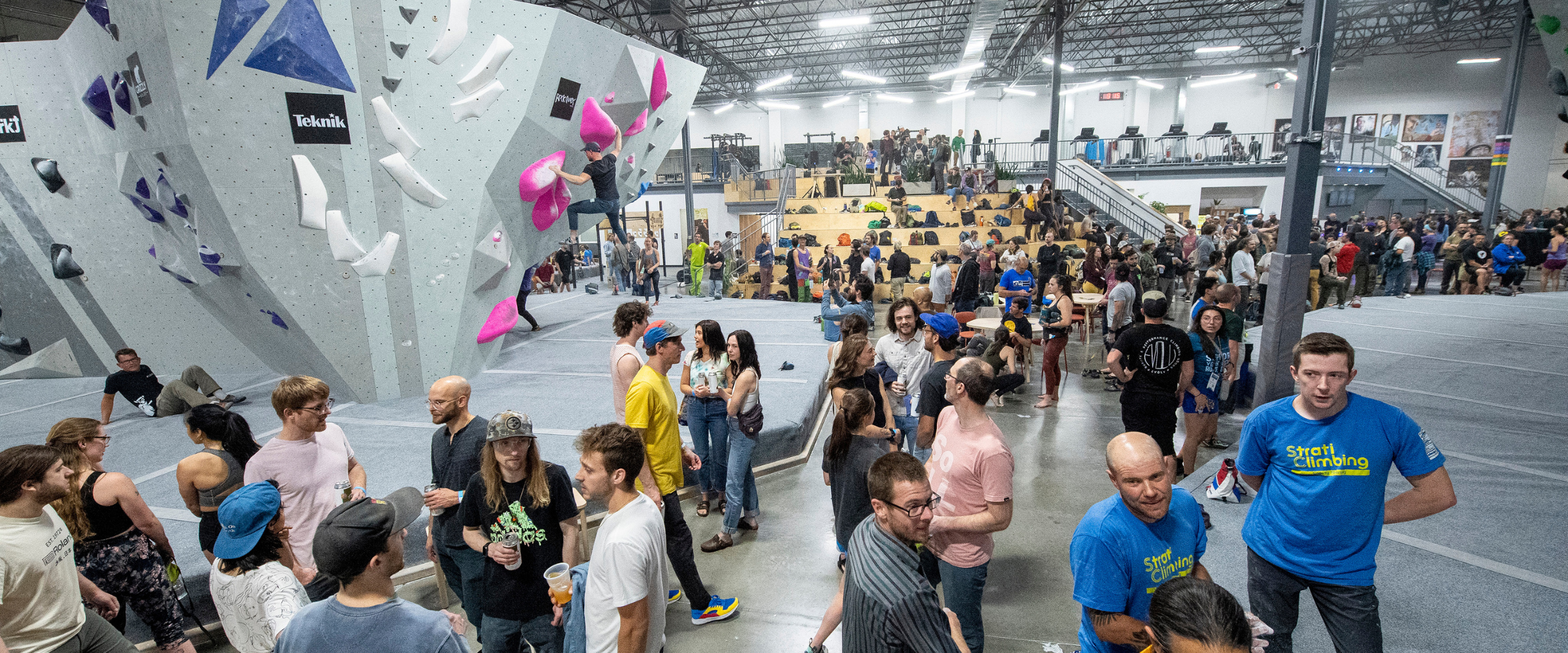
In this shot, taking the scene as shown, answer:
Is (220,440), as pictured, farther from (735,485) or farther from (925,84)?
(925,84)

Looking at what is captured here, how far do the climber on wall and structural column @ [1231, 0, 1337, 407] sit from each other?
273 inches

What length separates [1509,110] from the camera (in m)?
16.1

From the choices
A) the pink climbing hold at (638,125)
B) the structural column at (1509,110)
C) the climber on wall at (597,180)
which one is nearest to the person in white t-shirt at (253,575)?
the climber on wall at (597,180)

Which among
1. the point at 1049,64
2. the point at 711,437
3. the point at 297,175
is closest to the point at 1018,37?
the point at 1049,64

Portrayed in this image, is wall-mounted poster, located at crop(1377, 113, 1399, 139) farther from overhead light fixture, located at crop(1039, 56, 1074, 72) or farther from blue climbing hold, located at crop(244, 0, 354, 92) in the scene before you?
blue climbing hold, located at crop(244, 0, 354, 92)

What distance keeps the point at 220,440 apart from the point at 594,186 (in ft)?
19.3

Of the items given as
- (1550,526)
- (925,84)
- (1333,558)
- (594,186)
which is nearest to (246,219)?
(594,186)

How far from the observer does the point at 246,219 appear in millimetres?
6098

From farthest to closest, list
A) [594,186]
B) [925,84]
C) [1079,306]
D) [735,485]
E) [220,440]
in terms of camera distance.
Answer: [925,84], [1079,306], [594,186], [735,485], [220,440]

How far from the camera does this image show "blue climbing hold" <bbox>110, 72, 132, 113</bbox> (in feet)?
20.3

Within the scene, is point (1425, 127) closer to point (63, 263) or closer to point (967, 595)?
point (967, 595)

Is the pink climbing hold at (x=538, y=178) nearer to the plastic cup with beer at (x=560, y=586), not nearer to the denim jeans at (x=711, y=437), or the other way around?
the denim jeans at (x=711, y=437)

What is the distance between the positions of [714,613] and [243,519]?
2.18m

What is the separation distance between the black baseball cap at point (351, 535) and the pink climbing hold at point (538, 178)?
643 cm
